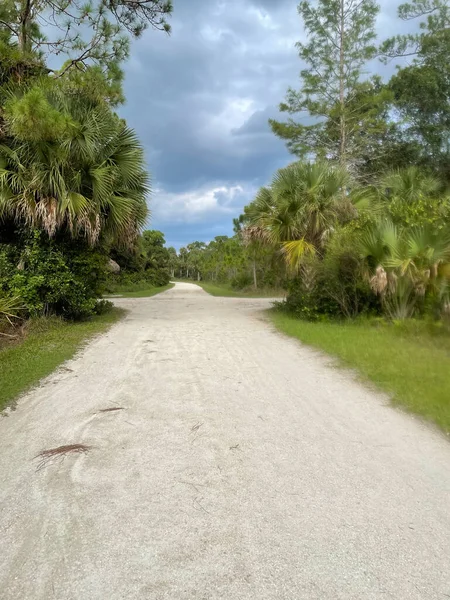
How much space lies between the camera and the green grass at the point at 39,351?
5954mm

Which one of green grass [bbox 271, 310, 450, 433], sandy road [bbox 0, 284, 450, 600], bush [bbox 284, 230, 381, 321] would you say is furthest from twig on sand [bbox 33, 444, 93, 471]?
bush [bbox 284, 230, 381, 321]

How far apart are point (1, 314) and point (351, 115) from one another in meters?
18.3

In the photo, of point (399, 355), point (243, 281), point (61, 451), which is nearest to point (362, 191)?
point (399, 355)

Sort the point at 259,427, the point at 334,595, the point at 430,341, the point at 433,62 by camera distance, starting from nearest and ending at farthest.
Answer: the point at 334,595 < the point at 259,427 < the point at 430,341 < the point at 433,62

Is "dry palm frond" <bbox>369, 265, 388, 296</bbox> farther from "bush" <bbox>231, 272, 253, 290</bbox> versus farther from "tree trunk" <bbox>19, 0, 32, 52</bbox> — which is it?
"bush" <bbox>231, 272, 253, 290</bbox>

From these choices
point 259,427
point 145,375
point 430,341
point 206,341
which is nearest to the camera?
→ point 259,427

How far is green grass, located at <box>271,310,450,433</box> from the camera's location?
504 centimetres

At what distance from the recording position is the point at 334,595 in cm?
214

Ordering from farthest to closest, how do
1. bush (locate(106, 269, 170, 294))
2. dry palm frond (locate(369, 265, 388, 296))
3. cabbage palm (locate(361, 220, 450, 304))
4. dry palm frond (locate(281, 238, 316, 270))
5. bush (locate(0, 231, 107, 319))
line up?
bush (locate(106, 269, 170, 294)), dry palm frond (locate(281, 238, 316, 270)), bush (locate(0, 231, 107, 319)), dry palm frond (locate(369, 265, 388, 296)), cabbage palm (locate(361, 220, 450, 304))

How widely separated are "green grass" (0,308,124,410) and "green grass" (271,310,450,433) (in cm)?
477

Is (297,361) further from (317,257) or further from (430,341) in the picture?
(317,257)

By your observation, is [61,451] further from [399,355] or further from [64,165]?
[64,165]

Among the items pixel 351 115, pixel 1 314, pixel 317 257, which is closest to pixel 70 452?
pixel 1 314

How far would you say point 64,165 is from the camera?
1034 centimetres
